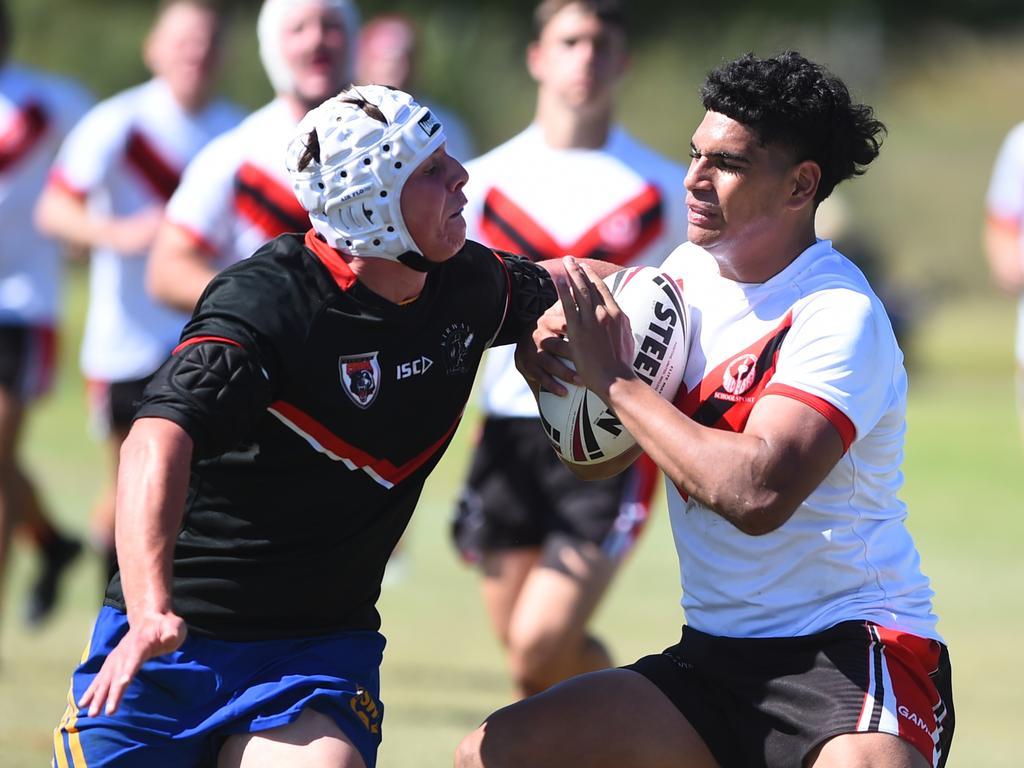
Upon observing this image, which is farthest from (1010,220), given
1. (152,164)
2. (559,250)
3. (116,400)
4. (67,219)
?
(67,219)

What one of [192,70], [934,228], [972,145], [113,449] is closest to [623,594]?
[113,449]

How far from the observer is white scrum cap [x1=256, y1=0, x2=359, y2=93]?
6840 mm

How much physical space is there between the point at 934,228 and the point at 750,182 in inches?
1220

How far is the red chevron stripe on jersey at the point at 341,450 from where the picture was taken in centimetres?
390

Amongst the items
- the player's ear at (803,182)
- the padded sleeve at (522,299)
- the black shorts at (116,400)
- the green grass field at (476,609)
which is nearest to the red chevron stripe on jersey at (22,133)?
the black shorts at (116,400)

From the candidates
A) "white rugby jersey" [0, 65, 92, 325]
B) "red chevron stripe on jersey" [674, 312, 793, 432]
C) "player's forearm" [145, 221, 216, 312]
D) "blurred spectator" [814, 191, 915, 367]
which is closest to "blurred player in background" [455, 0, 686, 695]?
"player's forearm" [145, 221, 216, 312]

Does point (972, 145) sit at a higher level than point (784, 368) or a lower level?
higher

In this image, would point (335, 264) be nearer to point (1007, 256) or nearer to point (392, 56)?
point (1007, 256)

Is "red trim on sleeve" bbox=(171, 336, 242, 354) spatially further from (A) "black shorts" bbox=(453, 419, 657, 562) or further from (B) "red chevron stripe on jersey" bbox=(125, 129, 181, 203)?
(B) "red chevron stripe on jersey" bbox=(125, 129, 181, 203)

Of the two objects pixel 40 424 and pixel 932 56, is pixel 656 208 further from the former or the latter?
pixel 932 56

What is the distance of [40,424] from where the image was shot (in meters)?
16.9

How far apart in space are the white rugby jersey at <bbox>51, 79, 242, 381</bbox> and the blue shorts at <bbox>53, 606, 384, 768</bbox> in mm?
4346

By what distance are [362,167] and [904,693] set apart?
1.74m

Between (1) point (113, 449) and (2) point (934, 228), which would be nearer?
(1) point (113, 449)
